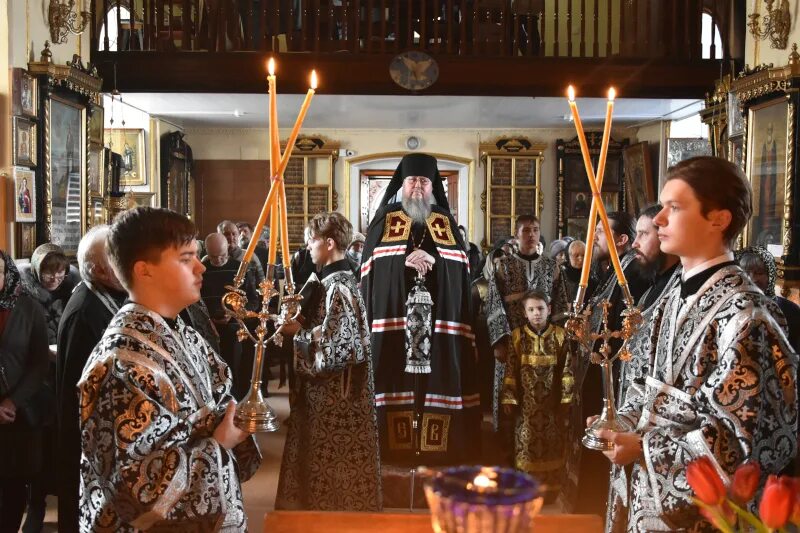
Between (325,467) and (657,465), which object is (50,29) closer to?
(325,467)

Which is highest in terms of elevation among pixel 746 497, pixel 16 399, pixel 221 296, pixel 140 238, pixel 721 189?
pixel 721 189

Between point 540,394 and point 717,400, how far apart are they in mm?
3114

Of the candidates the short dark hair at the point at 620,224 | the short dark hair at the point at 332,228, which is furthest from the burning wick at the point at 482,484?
the short dark hair at the point at 620,224

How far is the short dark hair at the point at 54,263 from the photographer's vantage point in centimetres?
467

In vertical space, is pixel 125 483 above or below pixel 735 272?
below

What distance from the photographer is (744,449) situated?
1650 millimetres

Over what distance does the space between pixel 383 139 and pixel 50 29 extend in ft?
22.3

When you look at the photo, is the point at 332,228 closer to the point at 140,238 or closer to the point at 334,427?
the point at 334,427

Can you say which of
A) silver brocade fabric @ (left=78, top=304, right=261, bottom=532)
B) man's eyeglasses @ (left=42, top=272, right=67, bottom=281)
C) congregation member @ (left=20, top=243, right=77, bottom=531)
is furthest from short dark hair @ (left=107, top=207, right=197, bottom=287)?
man's eyeglasses @ (left=42, top=272, right=67, bottom=281)

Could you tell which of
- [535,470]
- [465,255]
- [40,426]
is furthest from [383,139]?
[40,426]

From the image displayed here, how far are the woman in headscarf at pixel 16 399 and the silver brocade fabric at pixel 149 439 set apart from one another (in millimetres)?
1903

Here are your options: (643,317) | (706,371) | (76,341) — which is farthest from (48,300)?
(706,371)

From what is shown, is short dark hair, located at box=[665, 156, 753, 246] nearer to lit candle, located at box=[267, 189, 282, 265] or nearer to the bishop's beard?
lit candle, located at box=[267, 189, 282, 265]

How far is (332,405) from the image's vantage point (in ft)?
12.6
